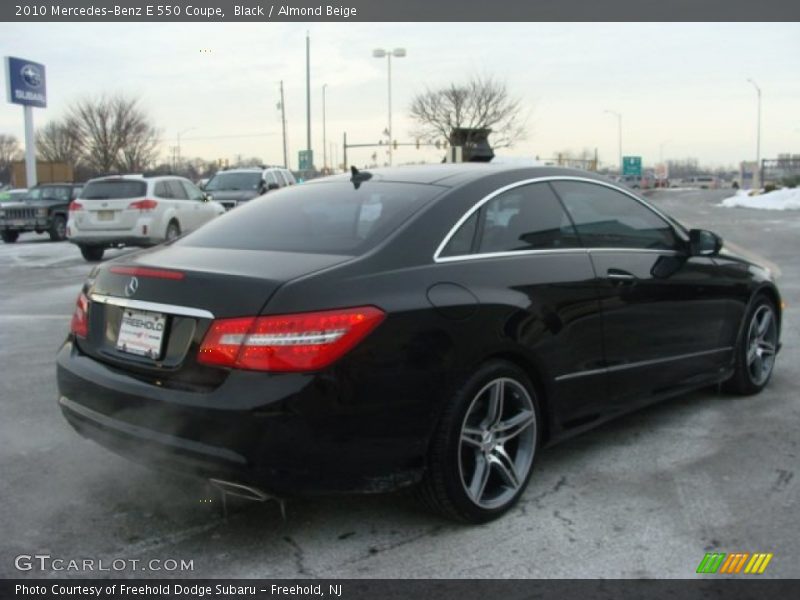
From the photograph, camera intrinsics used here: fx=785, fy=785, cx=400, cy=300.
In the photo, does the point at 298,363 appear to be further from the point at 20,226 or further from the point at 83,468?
the point at 20,226

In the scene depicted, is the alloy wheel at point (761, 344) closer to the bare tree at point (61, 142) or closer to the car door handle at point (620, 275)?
the car door handle at point (620, 275)

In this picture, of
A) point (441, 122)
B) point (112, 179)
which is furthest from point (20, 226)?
point (441, 122)

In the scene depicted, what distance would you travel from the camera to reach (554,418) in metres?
3.70

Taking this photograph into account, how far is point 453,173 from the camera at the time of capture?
3.91 meters

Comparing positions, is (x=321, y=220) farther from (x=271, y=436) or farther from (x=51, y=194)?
(x=51, y=194)

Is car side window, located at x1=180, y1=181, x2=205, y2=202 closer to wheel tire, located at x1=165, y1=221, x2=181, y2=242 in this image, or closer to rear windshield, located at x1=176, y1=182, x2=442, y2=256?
wheel tire, located at x1=165, y1=221, x2=181, y2=242

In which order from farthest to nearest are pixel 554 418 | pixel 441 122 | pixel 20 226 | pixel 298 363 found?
pixel 441 122 < pixel 20 226 < pixel 554 418 < pixel 298 363

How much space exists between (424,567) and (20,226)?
21.4 meters

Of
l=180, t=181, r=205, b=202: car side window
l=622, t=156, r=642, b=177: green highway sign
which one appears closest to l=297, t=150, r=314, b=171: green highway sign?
l=180, t=181, r=205, b=202: car side window

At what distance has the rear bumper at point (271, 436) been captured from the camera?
283 cm

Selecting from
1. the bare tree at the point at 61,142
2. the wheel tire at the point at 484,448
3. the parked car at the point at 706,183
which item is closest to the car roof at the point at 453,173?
the wheel tire at the point at 484,448

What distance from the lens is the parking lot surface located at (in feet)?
9.93

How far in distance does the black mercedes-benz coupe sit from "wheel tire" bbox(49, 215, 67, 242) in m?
19.3

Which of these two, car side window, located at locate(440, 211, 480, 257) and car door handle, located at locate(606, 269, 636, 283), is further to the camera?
car door handle, located at locate(606, 269, 636, 283)
